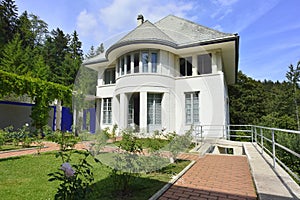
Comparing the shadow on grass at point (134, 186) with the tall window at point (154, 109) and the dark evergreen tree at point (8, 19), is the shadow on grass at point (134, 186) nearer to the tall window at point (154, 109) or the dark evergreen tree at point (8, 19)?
the tall window at point (154, 109)

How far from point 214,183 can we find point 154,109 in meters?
5.25

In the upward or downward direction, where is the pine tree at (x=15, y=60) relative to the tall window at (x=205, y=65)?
upward

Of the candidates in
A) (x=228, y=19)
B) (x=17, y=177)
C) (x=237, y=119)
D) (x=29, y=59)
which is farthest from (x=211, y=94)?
(x=29, y=59)

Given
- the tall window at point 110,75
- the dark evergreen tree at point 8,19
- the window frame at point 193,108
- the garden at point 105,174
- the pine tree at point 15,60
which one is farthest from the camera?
the dark evergreen tree at point 8,19

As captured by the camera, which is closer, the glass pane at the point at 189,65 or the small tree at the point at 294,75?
the glass pane at the point at 189,65

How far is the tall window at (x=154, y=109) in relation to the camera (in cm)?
796

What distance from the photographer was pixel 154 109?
875 centimetres

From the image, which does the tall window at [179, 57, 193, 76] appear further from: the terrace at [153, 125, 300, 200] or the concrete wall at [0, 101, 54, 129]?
the concrete wall at [0, 101, 54, 129]

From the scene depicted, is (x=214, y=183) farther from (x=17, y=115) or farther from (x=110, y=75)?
(x=17, y=115)

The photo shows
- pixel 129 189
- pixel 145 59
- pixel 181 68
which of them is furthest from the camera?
pixel 145 59

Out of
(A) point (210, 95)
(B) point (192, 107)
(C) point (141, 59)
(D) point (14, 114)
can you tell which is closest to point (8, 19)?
(D) point (14, 114)

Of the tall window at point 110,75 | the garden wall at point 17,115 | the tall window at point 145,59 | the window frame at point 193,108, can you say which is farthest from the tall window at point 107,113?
the garden wall at point 17,115

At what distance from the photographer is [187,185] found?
365 centimetres

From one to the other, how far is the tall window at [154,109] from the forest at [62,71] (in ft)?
11.9
